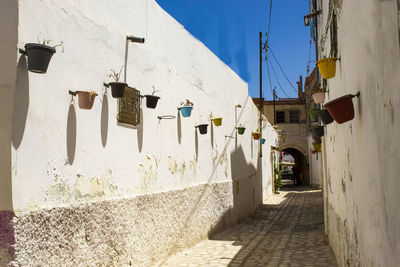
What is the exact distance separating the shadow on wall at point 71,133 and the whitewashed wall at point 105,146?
11mm

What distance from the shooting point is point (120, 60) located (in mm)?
5203

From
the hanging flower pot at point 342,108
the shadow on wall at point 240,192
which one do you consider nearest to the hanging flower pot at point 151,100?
the hanging flower pot at point 342,108

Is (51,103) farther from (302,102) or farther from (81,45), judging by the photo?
(302,102)

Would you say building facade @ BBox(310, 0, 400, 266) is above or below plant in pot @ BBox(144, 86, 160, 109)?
below

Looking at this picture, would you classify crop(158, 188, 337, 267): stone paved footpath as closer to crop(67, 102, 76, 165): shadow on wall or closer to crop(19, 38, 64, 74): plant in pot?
crop(67, 102, 76, 165): shadow on wall

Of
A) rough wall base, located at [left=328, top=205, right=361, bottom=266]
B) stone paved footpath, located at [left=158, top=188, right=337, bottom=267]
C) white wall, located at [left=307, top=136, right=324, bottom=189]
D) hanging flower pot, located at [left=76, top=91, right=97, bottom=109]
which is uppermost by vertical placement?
hanging flower pot, located at [left=76, top=91, right=97, bottom=109]

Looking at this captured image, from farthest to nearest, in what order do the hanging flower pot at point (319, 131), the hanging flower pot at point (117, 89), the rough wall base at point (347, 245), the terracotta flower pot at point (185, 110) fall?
the hanging flower pot at point (319, 131) → the terracotta flower pot at point (185, 110) → the hanging flower pot at point (117, 89) → the rough wall base at point (347, 245)

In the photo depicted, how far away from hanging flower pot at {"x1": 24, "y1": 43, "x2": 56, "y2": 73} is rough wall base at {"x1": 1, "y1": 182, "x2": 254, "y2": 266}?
123 cm

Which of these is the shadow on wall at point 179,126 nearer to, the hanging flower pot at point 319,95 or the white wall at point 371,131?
the hanging flower pot at point 319,95

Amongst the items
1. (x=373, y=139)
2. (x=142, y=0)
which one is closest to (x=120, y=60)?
(x=142, y=0)

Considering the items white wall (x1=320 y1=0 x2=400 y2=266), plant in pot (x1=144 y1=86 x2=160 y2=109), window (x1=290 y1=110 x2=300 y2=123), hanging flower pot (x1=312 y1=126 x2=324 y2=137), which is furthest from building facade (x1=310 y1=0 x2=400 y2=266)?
window (x1=290 y1=110 x2=300 y2=123)

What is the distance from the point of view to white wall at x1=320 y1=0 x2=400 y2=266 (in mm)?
2572

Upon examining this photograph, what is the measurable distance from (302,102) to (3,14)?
30.3m

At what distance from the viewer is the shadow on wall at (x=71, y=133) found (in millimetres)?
4109
